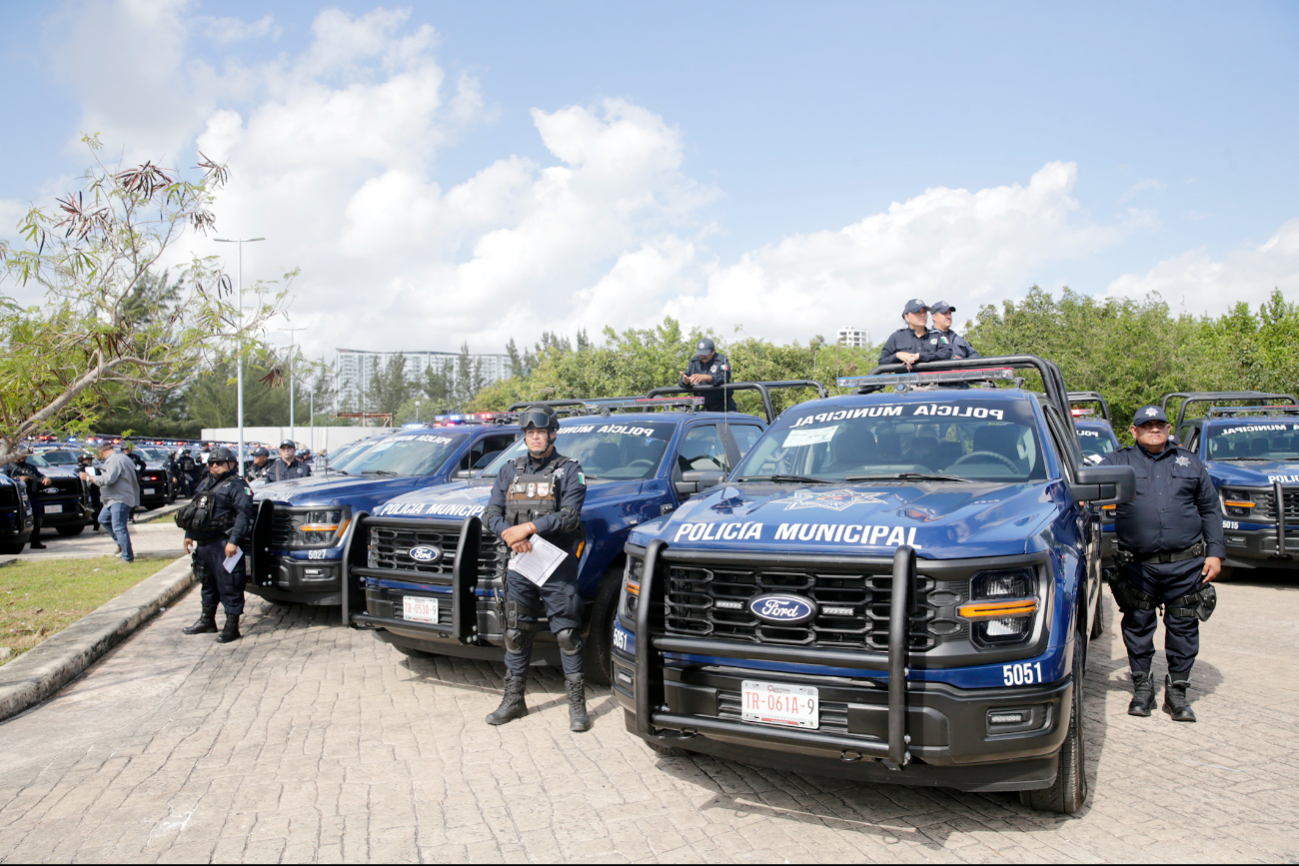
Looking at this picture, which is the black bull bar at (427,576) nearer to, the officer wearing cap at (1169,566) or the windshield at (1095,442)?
the officer wearing cap at (1169,566)

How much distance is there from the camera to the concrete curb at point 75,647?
5.83 metres

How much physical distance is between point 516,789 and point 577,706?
3.15 feet

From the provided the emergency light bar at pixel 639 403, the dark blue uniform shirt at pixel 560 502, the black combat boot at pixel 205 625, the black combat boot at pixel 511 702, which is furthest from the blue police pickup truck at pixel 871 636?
the black combat boot at pixel 205 625

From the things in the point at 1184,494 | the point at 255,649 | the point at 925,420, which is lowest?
the point at 255,649

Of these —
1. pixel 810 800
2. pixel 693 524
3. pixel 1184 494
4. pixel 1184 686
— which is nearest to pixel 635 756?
pixel 810 800

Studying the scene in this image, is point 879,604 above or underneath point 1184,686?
above

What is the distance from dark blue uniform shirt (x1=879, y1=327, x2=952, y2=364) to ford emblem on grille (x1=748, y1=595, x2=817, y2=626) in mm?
4315

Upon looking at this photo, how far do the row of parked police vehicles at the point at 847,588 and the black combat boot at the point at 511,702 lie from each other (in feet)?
1.11

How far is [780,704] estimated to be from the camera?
135 inches

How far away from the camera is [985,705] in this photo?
322 cm

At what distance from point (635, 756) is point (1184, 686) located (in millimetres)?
3294

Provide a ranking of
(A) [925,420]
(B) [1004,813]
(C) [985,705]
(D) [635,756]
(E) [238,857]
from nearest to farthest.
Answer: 1. (C) [985,705]
2. (E) [238,857]
3. (B) [1004,813]
4. (D) [635,756]
5. (A) [925,420]

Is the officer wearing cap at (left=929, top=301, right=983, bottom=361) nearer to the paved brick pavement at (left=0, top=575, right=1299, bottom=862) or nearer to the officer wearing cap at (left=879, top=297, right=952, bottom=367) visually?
the officer wearing cap at (left=879, top=297, right=952, bottom=367)

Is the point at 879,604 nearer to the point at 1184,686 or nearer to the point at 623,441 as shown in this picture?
the point at 1184,686
